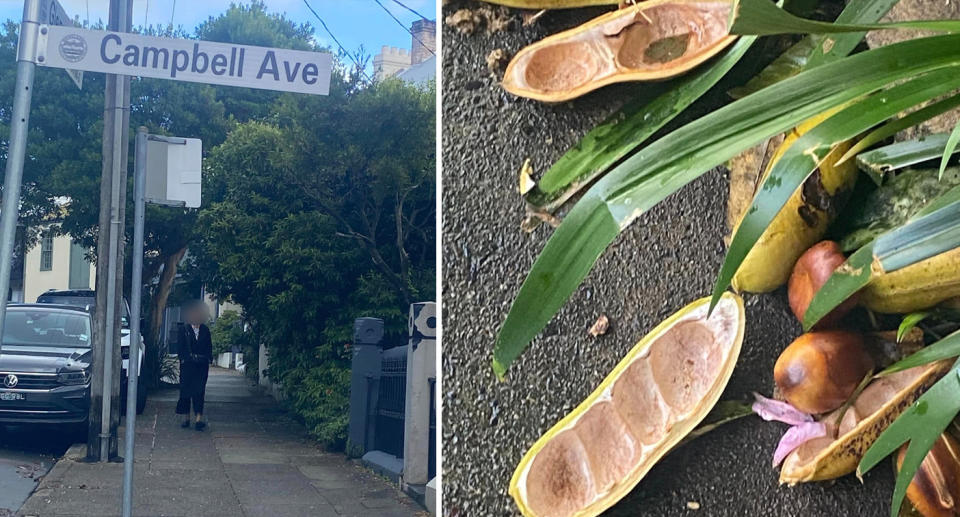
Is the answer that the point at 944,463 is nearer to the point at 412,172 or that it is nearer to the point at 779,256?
the point at 779,256

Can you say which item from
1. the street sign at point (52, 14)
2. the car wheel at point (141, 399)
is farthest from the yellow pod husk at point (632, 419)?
the car wheel at point (141, 399)

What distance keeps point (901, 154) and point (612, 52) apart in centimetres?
38

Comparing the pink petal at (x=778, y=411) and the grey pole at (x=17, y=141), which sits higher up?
the grey pole at (x=17, y=141)

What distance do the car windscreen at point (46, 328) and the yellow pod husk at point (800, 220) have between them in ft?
34.1

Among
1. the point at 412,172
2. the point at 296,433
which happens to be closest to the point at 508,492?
the point at 412,172

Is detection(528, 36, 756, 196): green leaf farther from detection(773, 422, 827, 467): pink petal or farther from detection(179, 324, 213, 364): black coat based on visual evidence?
detection(179, 324, 213, 364): black coat

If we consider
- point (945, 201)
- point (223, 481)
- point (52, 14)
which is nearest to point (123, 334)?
point (223, 481)

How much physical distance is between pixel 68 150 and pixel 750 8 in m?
20.4

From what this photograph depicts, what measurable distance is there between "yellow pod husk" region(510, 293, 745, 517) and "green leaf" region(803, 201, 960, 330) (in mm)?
281

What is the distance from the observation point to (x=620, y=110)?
4.27 ft

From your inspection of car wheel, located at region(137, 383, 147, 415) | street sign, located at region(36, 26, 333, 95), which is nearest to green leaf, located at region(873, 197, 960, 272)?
street sign, located at region(36, 26, 333, 95)

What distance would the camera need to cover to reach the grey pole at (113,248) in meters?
9.41

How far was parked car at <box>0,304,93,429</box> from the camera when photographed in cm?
972

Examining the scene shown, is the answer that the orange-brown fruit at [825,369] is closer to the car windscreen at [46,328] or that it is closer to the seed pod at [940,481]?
the seed pod at [940,481]
